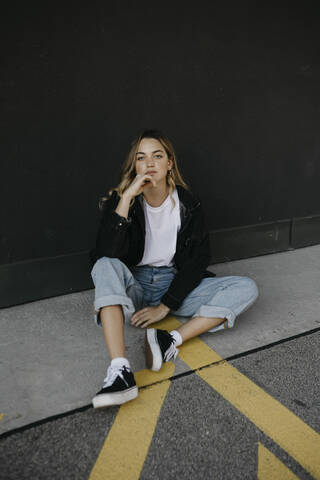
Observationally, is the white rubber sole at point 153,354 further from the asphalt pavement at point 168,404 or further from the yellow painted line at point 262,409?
the yellow painted line at point 262,409

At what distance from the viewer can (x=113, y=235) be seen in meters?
2.22

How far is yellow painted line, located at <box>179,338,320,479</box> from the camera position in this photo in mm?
1584

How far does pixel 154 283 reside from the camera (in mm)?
2549

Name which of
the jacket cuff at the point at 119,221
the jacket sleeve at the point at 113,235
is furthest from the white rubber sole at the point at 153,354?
the jacket cuff at the point at 119,221

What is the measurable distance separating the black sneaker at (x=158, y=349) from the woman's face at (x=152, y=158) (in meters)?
0.92

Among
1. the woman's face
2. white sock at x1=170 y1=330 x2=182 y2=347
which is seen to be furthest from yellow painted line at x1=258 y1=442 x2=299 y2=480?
the woman's face

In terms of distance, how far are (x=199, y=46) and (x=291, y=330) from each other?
7.57ft

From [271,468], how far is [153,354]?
77 centimetres

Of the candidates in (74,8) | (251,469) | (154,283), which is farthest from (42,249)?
(251,469)

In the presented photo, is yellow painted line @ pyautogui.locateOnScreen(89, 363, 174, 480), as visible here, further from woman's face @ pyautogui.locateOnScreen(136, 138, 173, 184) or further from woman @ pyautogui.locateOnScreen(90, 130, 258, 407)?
woman's face @ pyautogui.locateOnScreen(136, 138, 173, 184)

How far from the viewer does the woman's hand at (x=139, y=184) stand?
2256 millimetres

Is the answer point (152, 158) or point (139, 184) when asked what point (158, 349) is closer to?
point (139, 184)

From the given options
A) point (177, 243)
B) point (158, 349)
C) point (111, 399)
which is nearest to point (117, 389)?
point (111, 399)

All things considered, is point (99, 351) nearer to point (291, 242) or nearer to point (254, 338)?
point (254, 338)
